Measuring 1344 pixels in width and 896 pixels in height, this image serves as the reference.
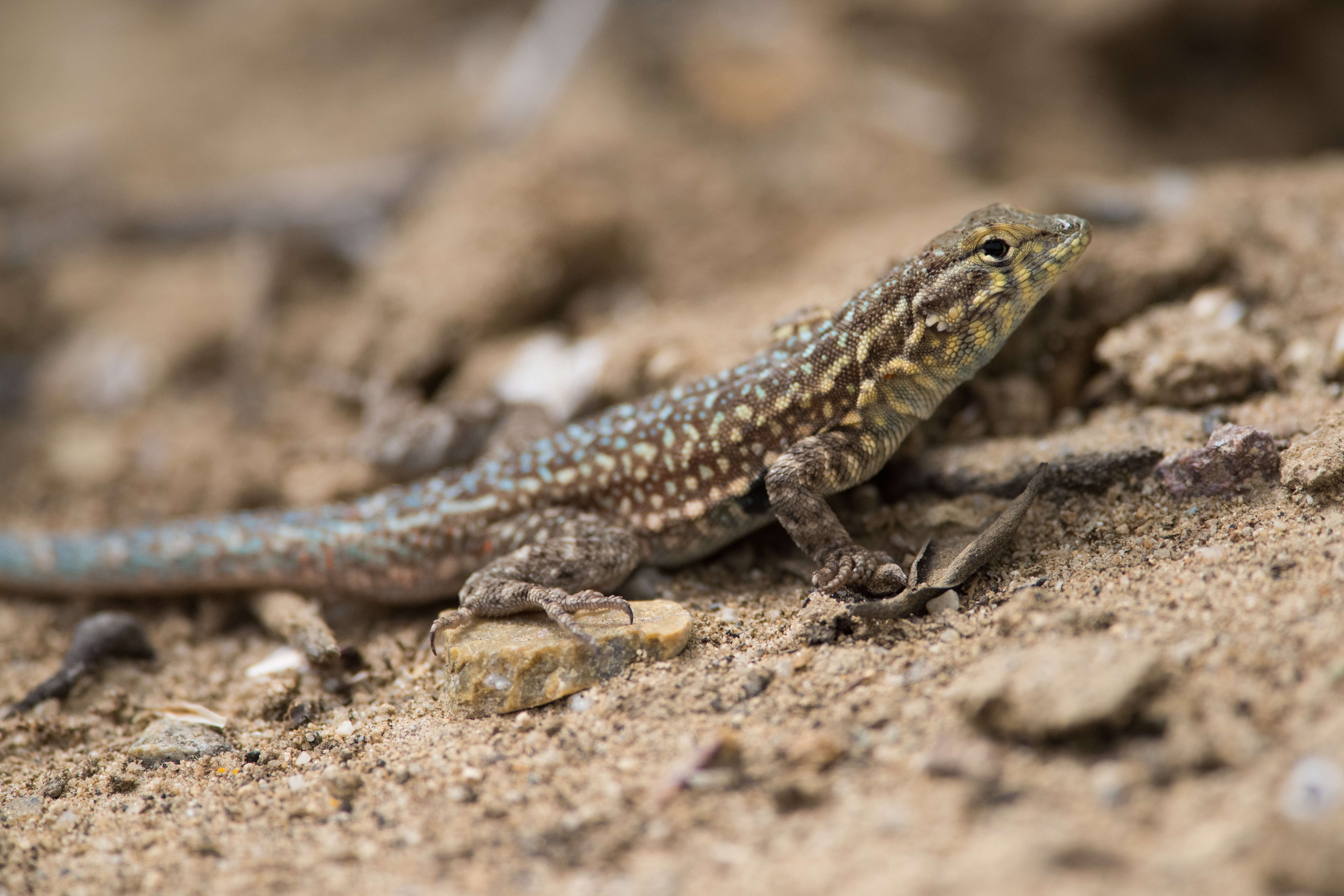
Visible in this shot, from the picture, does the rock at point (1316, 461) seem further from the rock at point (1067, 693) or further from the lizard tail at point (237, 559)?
the lizard tail at point (237, 559)

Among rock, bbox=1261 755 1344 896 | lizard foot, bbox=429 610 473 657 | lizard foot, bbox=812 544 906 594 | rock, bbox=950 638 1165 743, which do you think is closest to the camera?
rock, bbox=1261 755 1344 896

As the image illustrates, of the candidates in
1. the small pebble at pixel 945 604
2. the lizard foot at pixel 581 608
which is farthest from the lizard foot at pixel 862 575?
the lizard foot at pixel 581 608

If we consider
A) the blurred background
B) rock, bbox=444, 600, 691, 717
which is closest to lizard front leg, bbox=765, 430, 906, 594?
rock, bbox=444, 600, 691, 717

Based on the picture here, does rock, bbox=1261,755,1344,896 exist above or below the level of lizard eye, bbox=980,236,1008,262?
below

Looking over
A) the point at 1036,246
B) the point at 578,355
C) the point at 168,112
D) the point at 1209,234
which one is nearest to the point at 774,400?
the point at 1036,246

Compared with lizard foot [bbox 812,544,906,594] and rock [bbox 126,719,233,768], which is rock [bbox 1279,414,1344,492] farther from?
rock [bbox 126,719,233,768]

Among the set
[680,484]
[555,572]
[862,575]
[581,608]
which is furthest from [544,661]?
[862,575]
